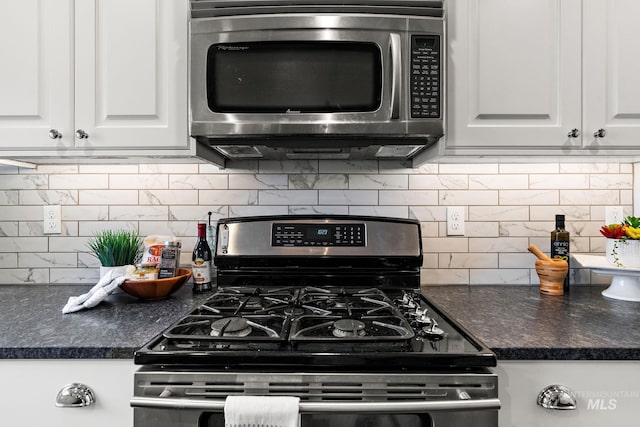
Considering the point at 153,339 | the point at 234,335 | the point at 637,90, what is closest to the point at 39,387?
the point at 153,339

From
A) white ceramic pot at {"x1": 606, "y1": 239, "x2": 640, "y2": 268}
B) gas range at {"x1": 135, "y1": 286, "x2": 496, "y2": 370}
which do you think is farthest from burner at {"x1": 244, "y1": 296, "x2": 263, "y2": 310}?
white ceramic pot at {"x1": 606, "y1": 239, "x2": 640, "y2": 268}

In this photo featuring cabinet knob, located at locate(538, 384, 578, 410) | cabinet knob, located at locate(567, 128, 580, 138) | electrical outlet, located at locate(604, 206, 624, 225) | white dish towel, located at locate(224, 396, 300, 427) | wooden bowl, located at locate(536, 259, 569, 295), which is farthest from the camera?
electrical outlet, located at locate(604, 206, 624, 225)

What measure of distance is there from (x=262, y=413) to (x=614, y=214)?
5.61 ft

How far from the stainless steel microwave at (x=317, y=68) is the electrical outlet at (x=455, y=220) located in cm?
53

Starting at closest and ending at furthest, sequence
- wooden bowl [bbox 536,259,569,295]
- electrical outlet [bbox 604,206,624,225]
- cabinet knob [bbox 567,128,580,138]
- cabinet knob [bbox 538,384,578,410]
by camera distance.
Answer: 1. cabinet knob [bbox 538,384,578,410]
2. cabinet knob [bbox 567,128,580,138]
3. wooden bowl [bbox 536,259,569,295]
4. electrical outlet [bbox 604,206,624,225]

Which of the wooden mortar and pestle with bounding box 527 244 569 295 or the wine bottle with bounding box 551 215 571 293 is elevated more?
the wine bottle with bounding box 551 215 571 293

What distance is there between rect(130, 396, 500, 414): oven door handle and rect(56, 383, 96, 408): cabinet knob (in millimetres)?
209

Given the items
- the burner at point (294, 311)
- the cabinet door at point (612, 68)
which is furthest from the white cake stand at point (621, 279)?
the burner at point (294, 311)

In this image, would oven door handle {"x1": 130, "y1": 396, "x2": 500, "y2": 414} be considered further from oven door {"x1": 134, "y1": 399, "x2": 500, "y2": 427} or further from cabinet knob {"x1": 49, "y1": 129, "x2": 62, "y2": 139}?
cabinet knob {"x1": 49, "y1": 129, "x2": 62, "y2": 139}

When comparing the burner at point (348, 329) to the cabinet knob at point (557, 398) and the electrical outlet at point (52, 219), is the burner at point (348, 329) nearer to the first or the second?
the cabinet knob at point (557, 398)

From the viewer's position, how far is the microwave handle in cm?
120

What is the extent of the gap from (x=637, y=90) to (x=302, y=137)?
1.17 metres

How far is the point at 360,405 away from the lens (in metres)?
0.83

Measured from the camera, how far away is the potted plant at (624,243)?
1.37 m
